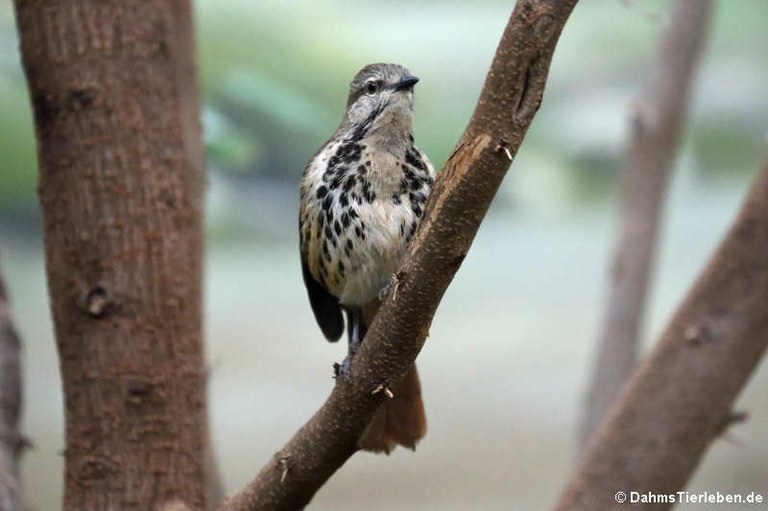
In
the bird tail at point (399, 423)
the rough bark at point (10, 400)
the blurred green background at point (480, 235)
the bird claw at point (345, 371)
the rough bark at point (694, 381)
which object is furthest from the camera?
the blurred green background at point (480, 235)

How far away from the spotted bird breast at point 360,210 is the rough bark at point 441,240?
44cm

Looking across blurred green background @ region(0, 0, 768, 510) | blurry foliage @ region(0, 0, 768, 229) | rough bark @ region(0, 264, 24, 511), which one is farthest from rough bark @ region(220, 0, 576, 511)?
blurry foliage @ region(0, 0, 768, 229)

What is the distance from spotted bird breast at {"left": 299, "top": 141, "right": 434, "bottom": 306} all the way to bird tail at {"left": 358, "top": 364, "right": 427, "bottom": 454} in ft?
0.73

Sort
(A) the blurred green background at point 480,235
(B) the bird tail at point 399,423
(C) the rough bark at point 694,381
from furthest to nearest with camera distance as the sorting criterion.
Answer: (A) the blurred green background at point 480,235
(C) the rough bark at point 694,381
(B) the bird tail at point 399,423

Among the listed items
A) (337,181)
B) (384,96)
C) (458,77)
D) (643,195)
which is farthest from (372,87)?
(458,77)

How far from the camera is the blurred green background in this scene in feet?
12.7

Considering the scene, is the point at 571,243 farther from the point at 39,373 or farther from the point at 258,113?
the point at 39,373

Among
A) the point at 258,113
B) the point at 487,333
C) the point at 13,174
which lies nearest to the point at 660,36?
the point at 487,333

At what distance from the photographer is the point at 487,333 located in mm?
3988

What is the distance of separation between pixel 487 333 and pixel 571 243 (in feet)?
1.60

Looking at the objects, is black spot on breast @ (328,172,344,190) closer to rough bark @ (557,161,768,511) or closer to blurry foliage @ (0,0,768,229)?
rough bark @ (557,161,768,511)

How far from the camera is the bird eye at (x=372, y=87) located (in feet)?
6.10

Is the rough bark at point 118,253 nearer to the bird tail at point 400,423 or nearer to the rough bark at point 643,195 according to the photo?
the bird tail at point 400,423

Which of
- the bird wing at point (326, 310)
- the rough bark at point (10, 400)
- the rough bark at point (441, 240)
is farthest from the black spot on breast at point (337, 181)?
the rough bark at point (10, 400)
